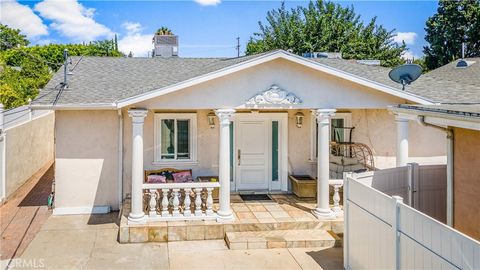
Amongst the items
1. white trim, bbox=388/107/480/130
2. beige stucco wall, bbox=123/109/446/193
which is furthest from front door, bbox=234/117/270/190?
white trim, bbox=388/107/480/130

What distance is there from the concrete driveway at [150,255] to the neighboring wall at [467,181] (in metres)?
2.52

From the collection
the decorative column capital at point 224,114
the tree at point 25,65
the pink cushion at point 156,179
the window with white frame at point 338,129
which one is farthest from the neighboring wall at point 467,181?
the tree at point 25,65

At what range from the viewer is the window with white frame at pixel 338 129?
12469 millimetres

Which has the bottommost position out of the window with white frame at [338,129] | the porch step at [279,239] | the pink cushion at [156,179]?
the porch step at [279,239]

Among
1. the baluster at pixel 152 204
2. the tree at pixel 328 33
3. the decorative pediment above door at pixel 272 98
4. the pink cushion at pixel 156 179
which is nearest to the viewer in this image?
the baluster at pixel 152 204

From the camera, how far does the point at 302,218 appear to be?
31.6 feet

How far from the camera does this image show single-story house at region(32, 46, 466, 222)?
9422 millimetres

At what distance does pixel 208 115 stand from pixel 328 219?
15.3 ft

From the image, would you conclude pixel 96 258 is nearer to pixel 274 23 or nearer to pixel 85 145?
pixel 85 145

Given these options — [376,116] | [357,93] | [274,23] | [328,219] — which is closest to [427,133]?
[376,116]

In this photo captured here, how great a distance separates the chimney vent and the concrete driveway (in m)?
10.8

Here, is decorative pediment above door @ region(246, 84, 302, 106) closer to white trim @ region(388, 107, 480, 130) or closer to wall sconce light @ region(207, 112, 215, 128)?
wall sconce light @ region(207, 112, 215, 128)

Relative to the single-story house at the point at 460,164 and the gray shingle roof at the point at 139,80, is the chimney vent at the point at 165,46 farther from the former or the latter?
the single-story house at the point at 460,164

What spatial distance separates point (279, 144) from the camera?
40.8 feet
